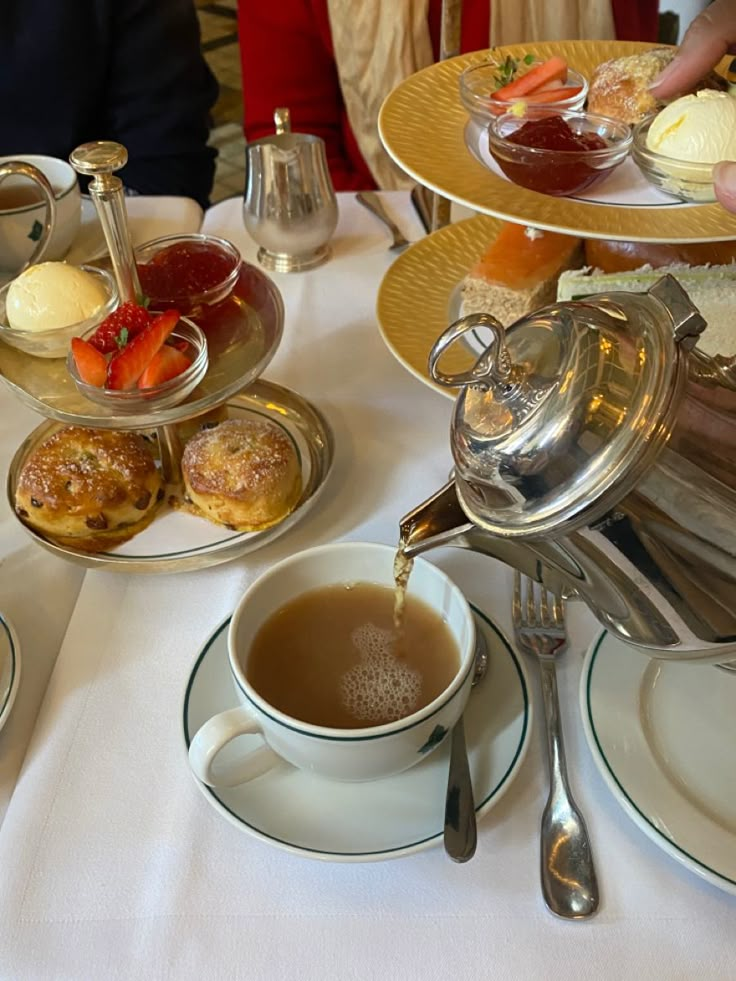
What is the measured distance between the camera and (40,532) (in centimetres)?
69

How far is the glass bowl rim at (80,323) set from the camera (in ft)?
2.37

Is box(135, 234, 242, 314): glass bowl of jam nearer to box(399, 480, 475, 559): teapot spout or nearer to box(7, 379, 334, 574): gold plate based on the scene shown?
box(7, 379, 334, 574): gold plate

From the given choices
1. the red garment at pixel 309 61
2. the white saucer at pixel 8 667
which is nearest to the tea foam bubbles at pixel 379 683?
the white saucer at pixel 8 667

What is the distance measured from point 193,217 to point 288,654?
2.52 ft

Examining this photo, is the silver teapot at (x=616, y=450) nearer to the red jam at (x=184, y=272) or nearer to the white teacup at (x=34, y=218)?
the red jam at (x=184, y=272)

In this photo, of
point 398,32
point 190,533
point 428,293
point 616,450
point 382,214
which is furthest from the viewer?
point 398,32

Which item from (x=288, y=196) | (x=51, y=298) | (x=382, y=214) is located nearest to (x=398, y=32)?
(x=382, y=214)

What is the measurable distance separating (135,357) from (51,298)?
14 cm

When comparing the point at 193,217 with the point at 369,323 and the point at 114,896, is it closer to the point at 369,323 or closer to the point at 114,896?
the point at 369,323

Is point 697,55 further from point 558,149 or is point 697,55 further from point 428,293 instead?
point 428,293

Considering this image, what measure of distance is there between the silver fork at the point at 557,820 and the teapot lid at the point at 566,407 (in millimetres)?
184

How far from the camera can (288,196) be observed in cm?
100

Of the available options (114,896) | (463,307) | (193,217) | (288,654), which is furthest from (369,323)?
(114,896)

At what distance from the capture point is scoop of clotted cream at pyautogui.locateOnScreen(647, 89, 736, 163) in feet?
2.32
